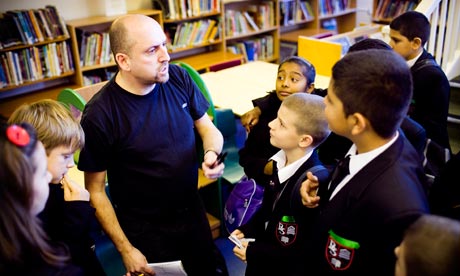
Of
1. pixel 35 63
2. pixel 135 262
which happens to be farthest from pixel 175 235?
pixel 35 63

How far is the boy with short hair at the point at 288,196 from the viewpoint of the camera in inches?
55.0

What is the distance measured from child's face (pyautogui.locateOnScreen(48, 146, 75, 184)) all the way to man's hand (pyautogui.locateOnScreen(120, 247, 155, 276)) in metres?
0.49

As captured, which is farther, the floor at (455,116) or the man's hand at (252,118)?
the floor at (455,116)

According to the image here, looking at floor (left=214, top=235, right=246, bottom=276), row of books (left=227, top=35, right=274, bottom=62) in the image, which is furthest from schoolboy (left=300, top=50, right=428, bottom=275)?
row of books (left=227, top=35, right=274, bottom=62)

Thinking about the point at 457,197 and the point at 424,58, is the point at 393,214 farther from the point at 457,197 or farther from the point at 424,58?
the point at 424,58

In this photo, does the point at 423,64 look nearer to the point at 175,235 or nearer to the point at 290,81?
the point at 290,81

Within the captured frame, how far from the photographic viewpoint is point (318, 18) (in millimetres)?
5930

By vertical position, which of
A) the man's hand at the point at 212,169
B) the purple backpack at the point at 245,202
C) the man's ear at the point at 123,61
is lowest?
the purple backpack at the point at 245,202

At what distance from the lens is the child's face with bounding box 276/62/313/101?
2.02m

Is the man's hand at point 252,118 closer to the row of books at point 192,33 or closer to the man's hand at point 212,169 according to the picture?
the man's hand at point 212,169

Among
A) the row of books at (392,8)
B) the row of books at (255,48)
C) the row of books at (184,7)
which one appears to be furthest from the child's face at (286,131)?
the row of books at (392,8)

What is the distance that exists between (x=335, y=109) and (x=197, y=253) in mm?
1109

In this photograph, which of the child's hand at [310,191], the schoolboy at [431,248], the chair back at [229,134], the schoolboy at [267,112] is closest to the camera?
the schoolboy at [431,248]

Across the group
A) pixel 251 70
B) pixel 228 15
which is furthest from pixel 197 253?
pixel 228 15
